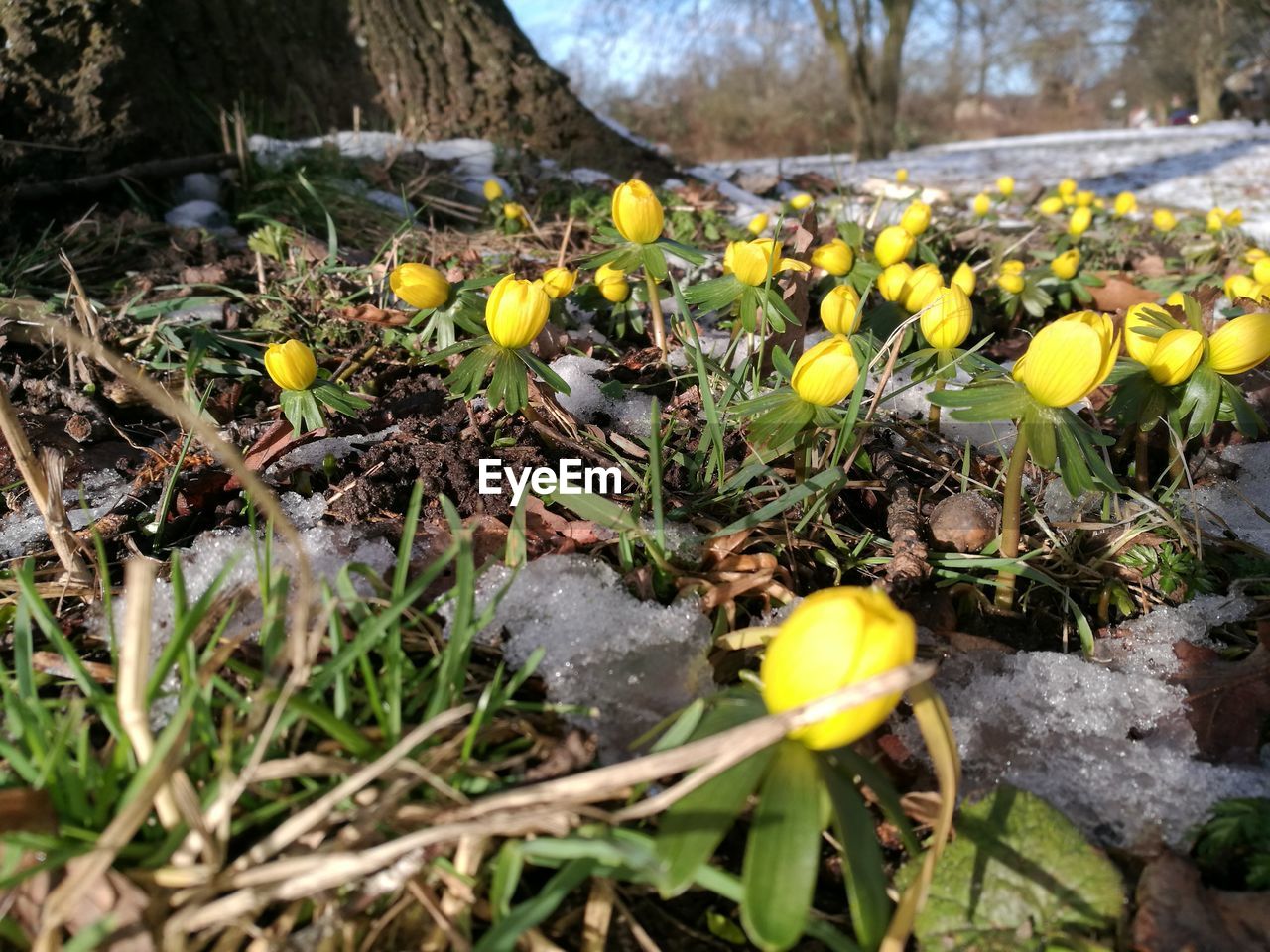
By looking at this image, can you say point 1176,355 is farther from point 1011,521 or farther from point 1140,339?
point 1011,521

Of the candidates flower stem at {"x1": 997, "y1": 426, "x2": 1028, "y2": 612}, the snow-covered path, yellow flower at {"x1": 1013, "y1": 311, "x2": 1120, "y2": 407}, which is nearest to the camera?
yellow flower at {"x1": 1013, "y1": 311, "x2": 1120, "y2": 407}

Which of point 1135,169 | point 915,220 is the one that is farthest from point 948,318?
point 1135,169

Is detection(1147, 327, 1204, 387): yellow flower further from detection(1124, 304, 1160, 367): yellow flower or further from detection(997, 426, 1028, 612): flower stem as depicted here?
detection(997, 426, 1028, 612): flower stem

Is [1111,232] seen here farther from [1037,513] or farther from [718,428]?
[718,428]

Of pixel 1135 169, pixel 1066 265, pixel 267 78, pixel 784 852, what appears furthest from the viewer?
pixel 1135 169

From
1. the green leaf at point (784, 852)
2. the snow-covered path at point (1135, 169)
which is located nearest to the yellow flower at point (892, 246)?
the green leaf at point (784, 852)

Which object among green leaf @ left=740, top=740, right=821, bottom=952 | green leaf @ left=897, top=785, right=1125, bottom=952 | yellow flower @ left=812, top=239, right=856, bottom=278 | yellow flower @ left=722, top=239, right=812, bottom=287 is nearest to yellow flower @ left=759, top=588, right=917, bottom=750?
green leaf @ left=740, top=740, right=821, bottom=952
